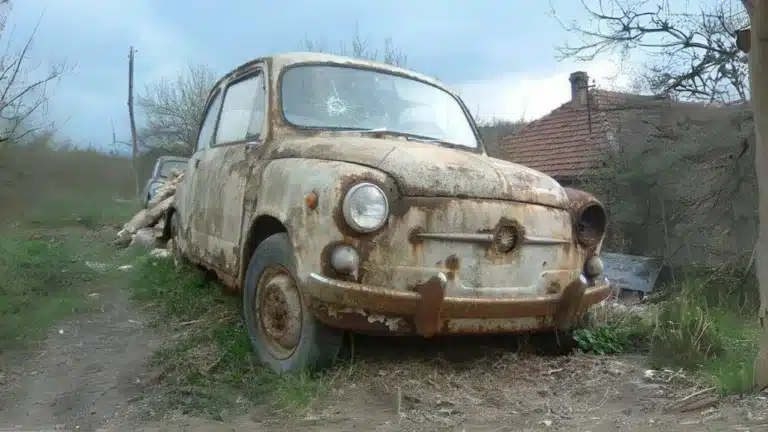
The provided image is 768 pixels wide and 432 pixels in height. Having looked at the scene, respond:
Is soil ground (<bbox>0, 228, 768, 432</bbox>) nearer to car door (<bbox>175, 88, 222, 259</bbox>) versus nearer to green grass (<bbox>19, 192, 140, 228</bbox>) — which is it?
car door (<bbox>175, 88, 222, 259</bbox>)

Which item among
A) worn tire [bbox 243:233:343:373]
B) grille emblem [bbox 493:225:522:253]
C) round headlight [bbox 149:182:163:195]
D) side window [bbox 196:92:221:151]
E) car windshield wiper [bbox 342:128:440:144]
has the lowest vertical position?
worn tire [bbox 243:233:343:373]

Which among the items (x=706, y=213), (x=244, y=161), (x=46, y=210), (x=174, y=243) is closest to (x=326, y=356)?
(x=244, y=161)

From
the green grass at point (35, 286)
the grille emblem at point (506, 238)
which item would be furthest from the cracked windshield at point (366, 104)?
the green grass at point (35, 286)

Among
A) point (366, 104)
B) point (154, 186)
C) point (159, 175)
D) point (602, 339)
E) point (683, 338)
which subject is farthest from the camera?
point (159, 175)

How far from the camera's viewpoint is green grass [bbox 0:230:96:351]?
5371 mm

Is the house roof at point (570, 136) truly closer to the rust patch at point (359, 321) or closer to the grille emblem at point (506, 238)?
the grille emblem at point (506, 238)

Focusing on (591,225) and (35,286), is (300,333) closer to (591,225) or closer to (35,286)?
(591,225)

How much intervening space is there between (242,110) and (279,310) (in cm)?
199

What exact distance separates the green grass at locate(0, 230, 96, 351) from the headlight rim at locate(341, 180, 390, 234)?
299cm

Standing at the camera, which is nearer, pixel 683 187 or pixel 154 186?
pixel 683 187

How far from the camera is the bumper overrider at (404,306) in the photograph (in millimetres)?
3479

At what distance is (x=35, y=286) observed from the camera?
6734mm

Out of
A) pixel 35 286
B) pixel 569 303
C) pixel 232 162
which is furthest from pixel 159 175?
pixel 569 303

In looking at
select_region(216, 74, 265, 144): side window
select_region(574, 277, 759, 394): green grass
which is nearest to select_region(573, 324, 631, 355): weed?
select_region(574, 277, 759, 394): green grass
